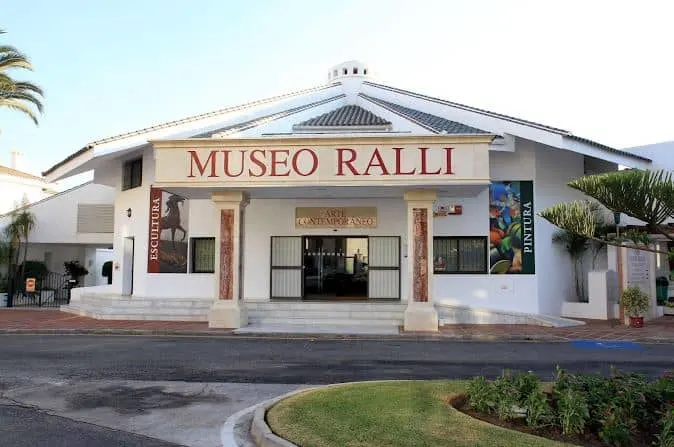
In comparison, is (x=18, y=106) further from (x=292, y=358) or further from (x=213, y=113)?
(x=292, y=358)

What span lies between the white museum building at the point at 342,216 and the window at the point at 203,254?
0.05 m

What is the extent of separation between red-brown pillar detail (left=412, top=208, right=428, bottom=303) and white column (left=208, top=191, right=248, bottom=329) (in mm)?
5250

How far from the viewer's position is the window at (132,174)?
22125 mm

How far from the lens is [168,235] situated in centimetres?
2102

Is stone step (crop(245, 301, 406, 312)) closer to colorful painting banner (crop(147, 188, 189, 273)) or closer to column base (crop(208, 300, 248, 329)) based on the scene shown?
column base (crop(208, 300, 248, 329))

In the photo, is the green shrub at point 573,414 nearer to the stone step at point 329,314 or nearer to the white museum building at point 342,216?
the white museum building at point 342,216

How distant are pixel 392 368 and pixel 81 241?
77.7ft

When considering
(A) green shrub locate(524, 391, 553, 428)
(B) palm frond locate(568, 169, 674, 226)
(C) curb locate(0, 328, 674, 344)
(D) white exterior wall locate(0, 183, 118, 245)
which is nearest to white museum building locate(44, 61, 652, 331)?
(C) curb locate(0, 328, 674, 344)

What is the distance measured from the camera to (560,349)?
43.9 ft

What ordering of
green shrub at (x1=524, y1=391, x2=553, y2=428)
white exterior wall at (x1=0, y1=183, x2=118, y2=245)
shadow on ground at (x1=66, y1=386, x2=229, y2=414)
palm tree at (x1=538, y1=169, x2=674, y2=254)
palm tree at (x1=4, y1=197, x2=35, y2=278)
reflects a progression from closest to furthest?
1. palm tree at (x1=538, y1=169, x2=674, y2=254)
2. green shrub at (x1=524, y1=391, x2=553, y2=428)
3. shadow on ground at (x1=66, y1=386, x2=229, y2=414)
4. palm tree at (x1=4, y1=197, x2=35, y2=278)
5. white exterior wall at (x1=0, y1=183, x2=118, y2=245)

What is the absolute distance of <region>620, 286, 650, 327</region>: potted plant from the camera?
Result: 17172 millimetres

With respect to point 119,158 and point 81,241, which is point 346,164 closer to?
point 119,158

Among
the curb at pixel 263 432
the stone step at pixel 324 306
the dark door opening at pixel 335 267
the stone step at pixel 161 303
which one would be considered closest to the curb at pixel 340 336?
the stone step at pixel 324 306

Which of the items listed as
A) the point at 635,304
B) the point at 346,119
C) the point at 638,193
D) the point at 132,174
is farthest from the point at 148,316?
the point at 638,193
